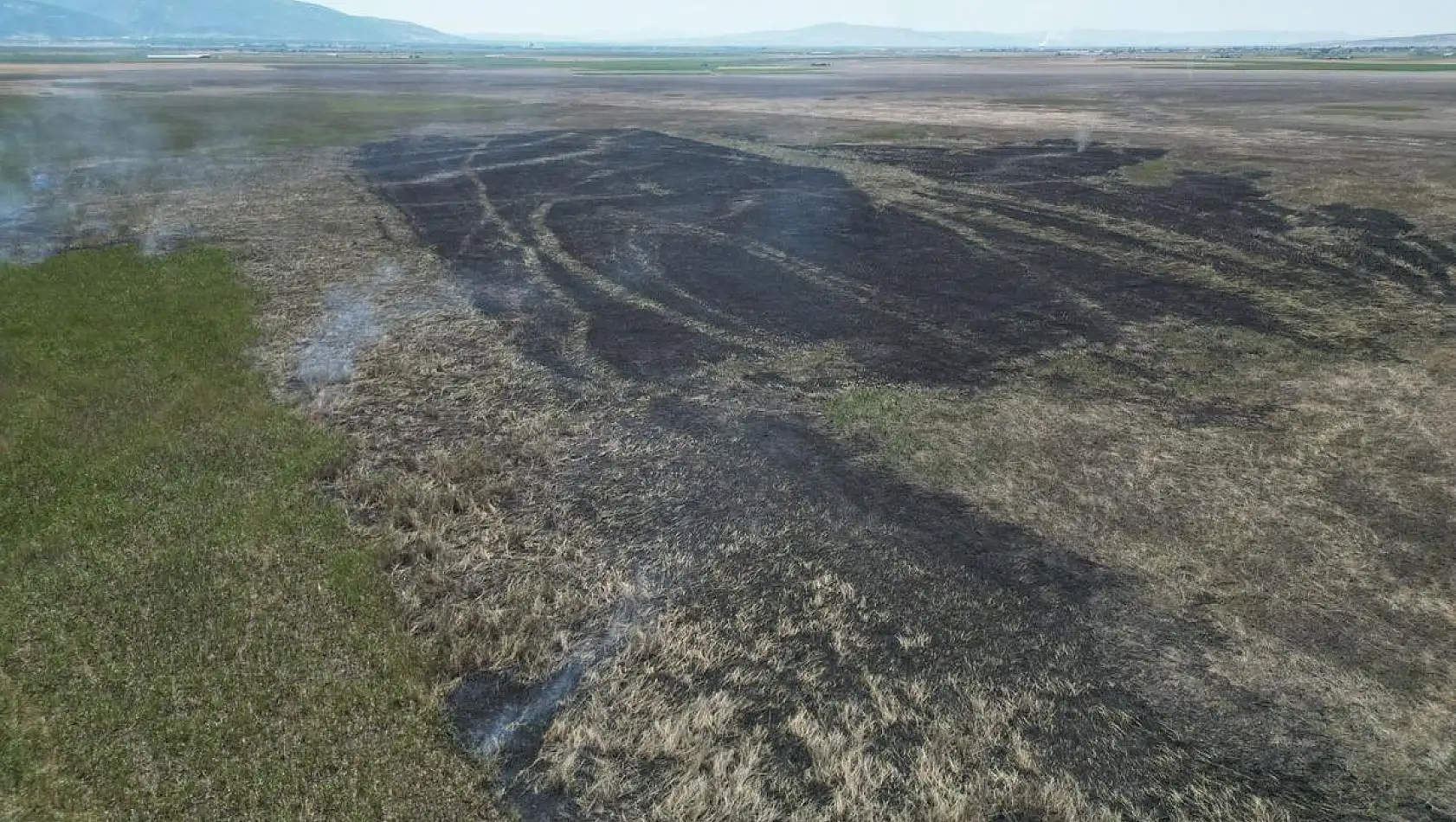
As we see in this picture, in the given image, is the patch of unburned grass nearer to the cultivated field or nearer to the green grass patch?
the cultivated field

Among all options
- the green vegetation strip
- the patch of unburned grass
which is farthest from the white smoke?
the green vegetation strip

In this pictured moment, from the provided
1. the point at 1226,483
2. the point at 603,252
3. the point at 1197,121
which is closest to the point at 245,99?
the point at 603,252

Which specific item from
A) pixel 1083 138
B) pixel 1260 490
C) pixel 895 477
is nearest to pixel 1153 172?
pixel 1083 138

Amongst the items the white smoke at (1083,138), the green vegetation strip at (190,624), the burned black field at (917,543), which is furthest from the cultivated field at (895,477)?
the white smoke at (1083,138)

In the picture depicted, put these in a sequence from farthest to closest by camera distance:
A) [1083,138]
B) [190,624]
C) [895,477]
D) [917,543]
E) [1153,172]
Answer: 1. [1083,138]
2. [1153,172]
3. [895,477]
4. [917,543]
5. [190,624]

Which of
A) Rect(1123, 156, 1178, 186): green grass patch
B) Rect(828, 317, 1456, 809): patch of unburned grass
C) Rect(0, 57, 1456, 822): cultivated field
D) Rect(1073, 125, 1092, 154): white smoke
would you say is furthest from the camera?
Rect(1073, 125, 1092, 154): white smoke

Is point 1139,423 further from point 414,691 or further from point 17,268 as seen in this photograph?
point 17,268

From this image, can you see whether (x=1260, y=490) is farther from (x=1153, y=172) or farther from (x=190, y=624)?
(x=1153, y=172)
